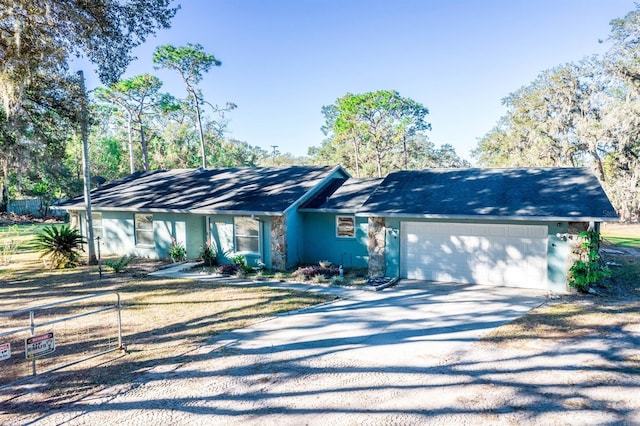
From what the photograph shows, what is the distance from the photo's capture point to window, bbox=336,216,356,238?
1414 cm

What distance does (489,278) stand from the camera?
453 inches

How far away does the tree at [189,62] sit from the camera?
30.8 meters

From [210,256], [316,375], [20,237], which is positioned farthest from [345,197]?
[20,237]

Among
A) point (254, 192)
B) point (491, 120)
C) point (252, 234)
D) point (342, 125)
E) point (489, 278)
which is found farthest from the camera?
point (491, 120)

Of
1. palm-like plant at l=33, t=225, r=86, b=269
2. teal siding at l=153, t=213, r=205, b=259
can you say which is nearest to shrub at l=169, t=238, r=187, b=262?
teal siding at l=153, t=213, r=205, b=259

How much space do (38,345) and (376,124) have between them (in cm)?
3879

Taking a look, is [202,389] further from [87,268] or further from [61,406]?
[87,268]

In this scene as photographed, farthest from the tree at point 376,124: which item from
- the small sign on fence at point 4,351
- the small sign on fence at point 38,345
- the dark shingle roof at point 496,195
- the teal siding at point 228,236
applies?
the small sign on fence at point 4,351

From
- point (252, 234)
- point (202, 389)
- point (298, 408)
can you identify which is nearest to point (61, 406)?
point (202, 389)

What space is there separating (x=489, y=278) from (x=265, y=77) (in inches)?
1272

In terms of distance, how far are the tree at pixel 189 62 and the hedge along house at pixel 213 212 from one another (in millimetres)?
13537

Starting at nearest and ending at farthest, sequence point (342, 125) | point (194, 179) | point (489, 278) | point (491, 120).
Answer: point (489, 278) < point (194, 179) < point (342, 125) < point (491, 120)

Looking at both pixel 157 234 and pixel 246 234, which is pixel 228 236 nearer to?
pixel 246 234

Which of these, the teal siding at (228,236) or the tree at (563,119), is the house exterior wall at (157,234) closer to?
the teal siding at (228,236)
